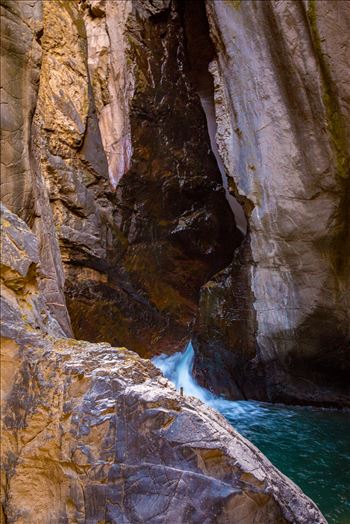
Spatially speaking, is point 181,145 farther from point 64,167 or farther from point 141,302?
point 141,302

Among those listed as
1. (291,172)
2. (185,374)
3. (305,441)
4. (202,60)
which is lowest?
(305,441)

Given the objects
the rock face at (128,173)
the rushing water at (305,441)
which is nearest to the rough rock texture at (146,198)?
the rock face at (128,173)

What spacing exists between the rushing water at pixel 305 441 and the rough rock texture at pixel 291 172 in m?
0.40

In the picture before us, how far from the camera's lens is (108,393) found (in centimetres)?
232

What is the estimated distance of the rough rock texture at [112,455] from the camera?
2.16m

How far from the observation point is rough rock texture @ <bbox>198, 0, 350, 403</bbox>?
5465mm

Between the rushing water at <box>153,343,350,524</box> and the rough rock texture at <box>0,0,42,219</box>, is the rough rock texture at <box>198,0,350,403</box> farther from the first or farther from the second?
the rough rock texture at <box>0,0,42,219</box>

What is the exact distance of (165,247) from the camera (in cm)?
847

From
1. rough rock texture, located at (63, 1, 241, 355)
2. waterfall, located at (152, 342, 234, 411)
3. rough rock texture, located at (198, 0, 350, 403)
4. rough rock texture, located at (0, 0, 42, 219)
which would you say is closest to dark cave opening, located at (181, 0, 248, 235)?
rough rock texture, located at (63, 1, 241, 355)

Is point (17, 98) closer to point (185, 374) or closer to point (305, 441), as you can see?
point (305, 441)

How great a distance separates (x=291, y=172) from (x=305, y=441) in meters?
3.28

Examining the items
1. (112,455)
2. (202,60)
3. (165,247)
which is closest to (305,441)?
(112,455)

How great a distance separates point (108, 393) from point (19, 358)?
19.2 inches

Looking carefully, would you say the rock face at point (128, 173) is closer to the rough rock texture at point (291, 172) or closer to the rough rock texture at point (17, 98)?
the rough rock texture at point (291, 172)
